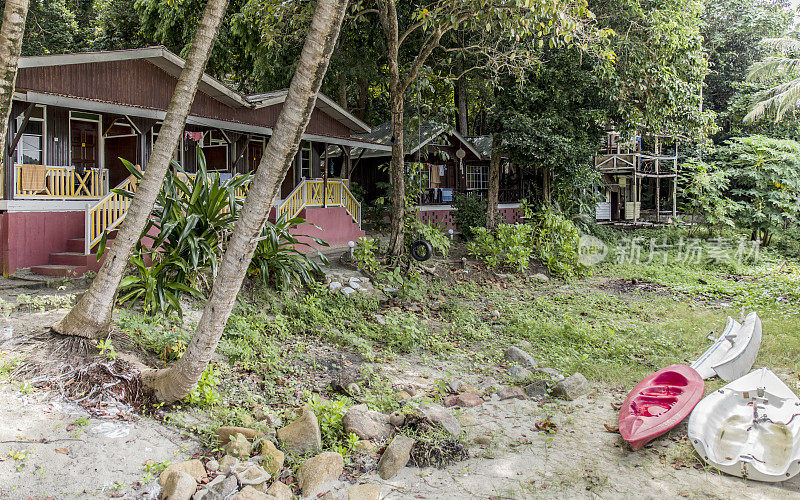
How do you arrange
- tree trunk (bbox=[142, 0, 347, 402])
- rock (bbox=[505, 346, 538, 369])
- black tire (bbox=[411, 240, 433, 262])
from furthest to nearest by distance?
black tire (bbox=[411, 240, 433, 262]), rock (bbox=[505, 346, 538, 369]), tree trunk (bbox=[142, 0, 347, 402])

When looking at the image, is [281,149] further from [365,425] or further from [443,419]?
[443,419]

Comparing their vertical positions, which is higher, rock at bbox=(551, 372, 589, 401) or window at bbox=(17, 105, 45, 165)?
window at bbox=(17, 105, 45, 165)

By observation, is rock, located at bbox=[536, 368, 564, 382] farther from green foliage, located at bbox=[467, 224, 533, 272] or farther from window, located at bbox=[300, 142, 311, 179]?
window, located at bbox=[300, 142, 311, 179]

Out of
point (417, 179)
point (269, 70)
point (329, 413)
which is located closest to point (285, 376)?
point (329, 413)

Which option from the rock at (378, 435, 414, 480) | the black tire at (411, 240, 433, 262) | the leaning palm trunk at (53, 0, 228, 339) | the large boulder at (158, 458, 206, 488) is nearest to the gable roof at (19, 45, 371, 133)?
the leaning palm trunk at (53, 0, 228, 339)

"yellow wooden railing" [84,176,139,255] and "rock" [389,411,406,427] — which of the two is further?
"yellow wooden railing" [84,176,139,255]

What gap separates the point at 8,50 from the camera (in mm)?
→ 4680

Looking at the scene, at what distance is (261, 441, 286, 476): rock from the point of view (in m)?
4.88

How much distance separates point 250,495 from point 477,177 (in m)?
24.1

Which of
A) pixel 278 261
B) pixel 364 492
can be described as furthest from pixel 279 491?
pixel 278 261

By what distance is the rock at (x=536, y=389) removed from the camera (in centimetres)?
779

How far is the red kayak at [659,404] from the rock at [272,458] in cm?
365

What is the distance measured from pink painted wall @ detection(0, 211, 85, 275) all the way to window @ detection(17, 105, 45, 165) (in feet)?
7.65

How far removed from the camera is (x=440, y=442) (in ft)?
19.0
